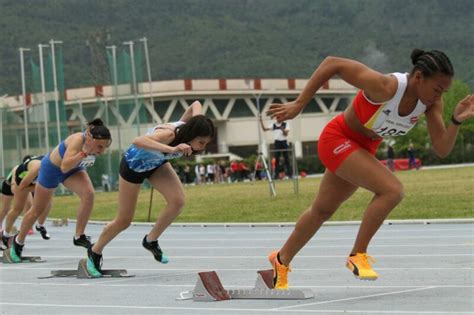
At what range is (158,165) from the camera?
11.2 m

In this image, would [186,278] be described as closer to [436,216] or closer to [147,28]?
[436,216]

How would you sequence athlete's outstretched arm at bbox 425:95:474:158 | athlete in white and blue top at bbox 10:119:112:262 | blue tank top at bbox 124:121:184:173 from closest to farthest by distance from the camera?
athlete's outstretched arm at bbox 425:95:474:158 < blue tank top at bbox 124:121:184:173 < athlete in white and blue top at bbox 10:119:112:262

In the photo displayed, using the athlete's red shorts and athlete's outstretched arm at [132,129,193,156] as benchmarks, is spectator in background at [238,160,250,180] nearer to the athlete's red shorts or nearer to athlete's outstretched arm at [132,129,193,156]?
athlete's outstretched arm at [132,129,193,156]

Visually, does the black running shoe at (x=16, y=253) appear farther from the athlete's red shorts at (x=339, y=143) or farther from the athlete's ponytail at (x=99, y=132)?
the athlete's red shorts at (x=339, y=143)

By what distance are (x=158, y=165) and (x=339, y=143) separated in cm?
306

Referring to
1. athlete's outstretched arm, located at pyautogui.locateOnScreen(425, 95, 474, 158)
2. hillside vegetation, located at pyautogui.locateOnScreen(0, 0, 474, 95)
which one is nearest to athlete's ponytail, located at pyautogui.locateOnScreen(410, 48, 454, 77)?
athlete's outstretched arm, located at pyautogui.locateOnScreen(425, 95, 474, 158)

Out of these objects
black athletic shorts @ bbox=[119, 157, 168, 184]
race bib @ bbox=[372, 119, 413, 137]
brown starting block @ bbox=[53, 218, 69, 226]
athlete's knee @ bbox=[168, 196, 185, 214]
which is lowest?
brown starting block @ bbox=[53, 218, 69, 226]

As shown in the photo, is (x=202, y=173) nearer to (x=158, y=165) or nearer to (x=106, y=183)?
(x=106, y=183)

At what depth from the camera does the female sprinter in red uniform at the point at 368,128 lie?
796 centimetres

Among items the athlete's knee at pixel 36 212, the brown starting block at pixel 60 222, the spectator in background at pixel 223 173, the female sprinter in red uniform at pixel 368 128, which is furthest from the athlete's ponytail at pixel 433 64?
the spectator in background at pixel 223 173

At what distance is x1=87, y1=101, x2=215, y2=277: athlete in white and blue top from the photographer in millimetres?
10125

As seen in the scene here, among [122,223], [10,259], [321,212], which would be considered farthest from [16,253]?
[321,212]

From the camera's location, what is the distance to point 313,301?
27.9 ft

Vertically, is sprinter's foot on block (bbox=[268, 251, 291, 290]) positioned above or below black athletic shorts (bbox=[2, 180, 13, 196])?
above
